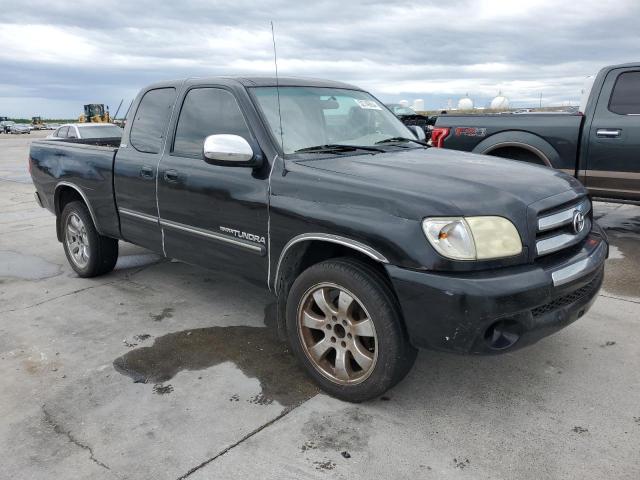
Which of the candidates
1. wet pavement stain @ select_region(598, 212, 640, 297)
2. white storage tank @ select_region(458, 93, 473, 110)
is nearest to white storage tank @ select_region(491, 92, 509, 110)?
white storage tank @ select_region(458, 93, 473, 110)

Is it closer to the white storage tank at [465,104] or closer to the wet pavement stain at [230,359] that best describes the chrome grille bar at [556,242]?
the wet pavement stain at [230,359]

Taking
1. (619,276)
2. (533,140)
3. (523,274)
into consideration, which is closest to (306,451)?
(523,274)

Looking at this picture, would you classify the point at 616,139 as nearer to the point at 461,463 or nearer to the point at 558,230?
the point at 558,230

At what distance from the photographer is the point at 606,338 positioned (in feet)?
12.6

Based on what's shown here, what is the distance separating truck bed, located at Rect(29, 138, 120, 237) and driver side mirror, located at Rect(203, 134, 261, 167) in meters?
1.76

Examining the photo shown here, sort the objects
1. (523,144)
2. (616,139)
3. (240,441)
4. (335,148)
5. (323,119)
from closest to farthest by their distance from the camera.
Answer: (240,441), (335,148), (323,119), (616,139), (523,144)

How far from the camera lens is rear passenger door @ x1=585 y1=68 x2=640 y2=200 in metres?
6.20

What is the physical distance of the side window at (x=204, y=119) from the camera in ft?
12.2

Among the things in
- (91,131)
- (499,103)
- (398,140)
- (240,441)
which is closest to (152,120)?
(398,140)

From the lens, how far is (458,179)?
2980 millimetres

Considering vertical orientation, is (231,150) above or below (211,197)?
above

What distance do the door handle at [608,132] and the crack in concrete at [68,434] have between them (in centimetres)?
614

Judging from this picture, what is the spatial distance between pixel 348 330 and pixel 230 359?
1048 mm

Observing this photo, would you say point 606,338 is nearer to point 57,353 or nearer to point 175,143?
point 175,143
